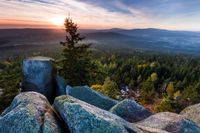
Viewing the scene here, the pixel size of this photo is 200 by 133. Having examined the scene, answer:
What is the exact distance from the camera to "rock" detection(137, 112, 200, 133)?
16672 millimetres

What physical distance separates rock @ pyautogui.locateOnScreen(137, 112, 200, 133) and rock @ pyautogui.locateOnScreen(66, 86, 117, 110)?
503 cm

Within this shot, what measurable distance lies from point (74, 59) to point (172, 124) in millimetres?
25029

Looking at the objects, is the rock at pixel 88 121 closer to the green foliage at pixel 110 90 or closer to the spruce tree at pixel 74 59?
the spruce tree at pixel 74 59

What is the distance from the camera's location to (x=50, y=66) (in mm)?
→ 31797

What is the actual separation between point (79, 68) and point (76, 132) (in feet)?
90.9

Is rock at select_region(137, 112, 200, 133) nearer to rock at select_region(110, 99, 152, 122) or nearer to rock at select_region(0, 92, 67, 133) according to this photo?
rock at select_region(110, 99, 152, 122)

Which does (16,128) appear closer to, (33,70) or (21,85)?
(33,70)

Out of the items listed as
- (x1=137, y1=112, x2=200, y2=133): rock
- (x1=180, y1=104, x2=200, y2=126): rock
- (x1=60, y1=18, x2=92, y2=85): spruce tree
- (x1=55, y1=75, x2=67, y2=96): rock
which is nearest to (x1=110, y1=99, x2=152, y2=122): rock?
(x1=137, y1=112, x2=200, y2=133): rock

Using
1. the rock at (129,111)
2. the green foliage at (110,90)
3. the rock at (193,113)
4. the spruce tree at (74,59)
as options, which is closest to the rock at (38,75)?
the spruce tree at (74,59)

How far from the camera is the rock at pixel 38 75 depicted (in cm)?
3081

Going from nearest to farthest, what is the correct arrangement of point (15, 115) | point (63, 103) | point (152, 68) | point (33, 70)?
point (15, 115) → point (63, 103) → point (33, 70) → point (152, 68)

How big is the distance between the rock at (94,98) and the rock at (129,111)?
2.57 meters

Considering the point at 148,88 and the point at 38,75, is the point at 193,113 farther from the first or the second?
the point at 148,88

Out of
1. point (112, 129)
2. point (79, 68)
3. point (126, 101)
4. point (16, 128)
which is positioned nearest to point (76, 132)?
point (112, 129)
